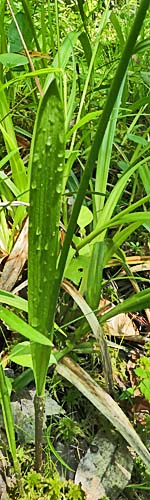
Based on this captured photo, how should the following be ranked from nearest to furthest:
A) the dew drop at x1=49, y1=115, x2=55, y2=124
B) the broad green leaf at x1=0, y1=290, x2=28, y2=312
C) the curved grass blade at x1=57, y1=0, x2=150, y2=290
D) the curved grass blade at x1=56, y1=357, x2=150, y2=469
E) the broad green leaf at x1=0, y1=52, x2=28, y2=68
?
the curved grass blade at x1=57, y1=0, x2=150, y2=290 < the dew drop at x1=49, y1=115, x2=55, y2=124 < the broad green leaf at x1=0, y1=290, x2=28, y2=312 < the curved grass blade at x1=56, y1=357, x2=150, y2=469 < the broad green leaf at x1=0, y1=52, x2=28, y2=68

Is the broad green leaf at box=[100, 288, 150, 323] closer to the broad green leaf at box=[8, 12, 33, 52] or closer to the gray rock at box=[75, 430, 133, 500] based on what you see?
the gray rock at box=[75, 430, 133, 500]

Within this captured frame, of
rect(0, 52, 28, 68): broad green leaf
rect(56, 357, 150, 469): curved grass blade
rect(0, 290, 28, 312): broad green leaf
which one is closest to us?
rect(0, 290, 28, 312): broad green leaf

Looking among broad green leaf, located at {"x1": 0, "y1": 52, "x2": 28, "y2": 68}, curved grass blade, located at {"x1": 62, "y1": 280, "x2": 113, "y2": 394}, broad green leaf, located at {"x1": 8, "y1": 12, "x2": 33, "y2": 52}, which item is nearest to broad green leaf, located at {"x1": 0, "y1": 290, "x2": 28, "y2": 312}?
curved grass blade, located at {"x1": 62, "y1": 280, "x2": 113, "y2": 394}

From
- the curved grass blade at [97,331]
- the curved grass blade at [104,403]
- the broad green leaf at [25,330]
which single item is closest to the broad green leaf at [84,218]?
the curved grass blade at [97,331]

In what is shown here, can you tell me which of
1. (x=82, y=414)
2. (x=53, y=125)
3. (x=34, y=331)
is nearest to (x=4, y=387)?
(x=34, y=331)

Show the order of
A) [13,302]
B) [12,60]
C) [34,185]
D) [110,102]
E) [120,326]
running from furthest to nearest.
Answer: [120,326] → [12,60] → [13,302] → [34,185] → [110,102]

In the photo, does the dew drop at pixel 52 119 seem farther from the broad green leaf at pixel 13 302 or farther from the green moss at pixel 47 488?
the green moss at pixel 47 488

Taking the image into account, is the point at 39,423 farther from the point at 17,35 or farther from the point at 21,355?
the point at 17,35

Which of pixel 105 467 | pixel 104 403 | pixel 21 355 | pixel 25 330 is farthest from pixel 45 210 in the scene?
pixel 105 467

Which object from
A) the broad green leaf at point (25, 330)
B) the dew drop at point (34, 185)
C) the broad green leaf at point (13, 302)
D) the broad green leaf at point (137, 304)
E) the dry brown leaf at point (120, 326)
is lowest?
the dry brown leaf at point (120, 326)

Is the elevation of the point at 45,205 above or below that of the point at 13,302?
above

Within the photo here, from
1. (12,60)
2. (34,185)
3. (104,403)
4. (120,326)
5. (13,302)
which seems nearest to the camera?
(34,185)

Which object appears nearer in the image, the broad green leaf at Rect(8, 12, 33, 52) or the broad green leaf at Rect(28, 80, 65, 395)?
the broad green leaf at Rect(28, 80, 65, 395)
